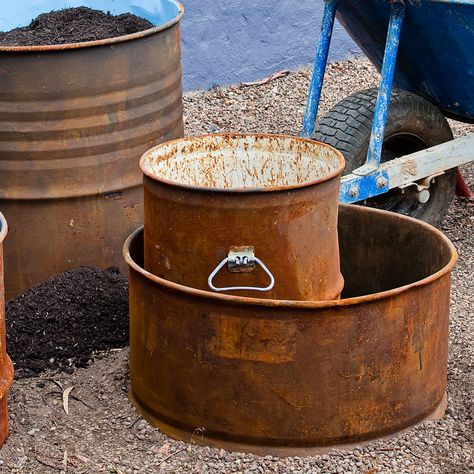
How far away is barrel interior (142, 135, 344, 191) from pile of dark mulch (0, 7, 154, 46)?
899 millimetres

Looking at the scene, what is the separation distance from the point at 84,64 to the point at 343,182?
1.09 metres

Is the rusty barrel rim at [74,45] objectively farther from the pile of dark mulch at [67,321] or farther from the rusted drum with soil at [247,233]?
the pile of dark mulch at [67,321]

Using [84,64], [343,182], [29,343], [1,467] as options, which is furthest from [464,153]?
[1,467]

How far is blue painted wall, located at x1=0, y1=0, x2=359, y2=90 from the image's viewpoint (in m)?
6.38

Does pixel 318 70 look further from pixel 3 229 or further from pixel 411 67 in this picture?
pixel 3 229

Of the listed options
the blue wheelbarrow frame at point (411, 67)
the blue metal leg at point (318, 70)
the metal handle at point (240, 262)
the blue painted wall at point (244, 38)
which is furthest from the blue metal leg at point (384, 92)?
the blue painted wall at point (244, 38)

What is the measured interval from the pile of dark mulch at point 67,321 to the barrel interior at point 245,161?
2.09 ft

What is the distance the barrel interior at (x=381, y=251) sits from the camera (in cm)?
364

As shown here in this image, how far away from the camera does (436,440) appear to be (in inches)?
128

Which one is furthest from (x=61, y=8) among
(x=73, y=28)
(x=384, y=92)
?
(x=384, y=92)

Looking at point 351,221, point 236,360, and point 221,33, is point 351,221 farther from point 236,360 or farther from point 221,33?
point 221,33

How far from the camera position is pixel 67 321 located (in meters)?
3.85

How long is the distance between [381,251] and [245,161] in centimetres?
61

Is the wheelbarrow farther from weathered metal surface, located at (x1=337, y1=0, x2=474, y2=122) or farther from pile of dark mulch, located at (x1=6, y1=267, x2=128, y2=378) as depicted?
pile of dark mulch, located at (x1=6, y1=267, x2=128, y2=378)
